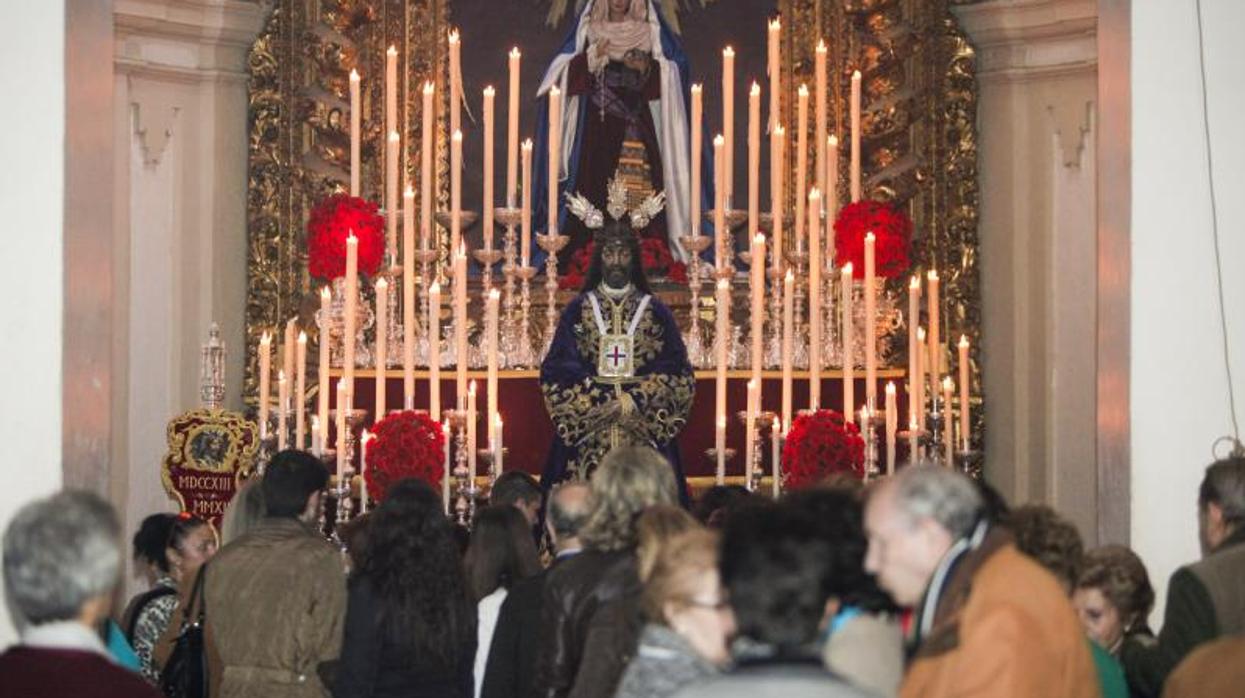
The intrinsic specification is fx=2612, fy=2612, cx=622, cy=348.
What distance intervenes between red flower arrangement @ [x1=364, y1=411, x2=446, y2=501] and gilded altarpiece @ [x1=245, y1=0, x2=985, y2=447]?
3118mm

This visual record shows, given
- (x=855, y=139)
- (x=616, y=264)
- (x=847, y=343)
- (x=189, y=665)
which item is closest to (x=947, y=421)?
(x=847, y=343)

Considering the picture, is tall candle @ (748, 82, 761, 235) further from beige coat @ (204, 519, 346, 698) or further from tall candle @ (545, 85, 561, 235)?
beige coat @ (204, 519, 346, 698)

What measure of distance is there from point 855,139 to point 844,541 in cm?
1005

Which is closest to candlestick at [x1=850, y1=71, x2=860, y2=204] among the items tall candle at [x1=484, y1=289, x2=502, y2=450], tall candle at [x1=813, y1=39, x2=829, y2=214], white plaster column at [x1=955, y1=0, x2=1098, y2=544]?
tall candle at [x1=813, y1=39, x2=829, y2=214]

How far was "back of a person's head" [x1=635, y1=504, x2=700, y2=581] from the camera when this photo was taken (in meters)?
6.66

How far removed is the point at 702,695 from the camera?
508 centimetres

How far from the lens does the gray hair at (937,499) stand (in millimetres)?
6188

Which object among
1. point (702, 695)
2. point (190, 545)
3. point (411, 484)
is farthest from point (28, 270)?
point (702, 695)

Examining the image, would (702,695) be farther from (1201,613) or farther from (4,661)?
(1201,613)

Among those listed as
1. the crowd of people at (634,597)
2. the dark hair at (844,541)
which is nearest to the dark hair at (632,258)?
the crowd of people at (634,597)

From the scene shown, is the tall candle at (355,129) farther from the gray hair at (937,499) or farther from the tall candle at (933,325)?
the gray hair at (937,499)

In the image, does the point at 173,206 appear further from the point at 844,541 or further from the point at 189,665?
the point at 844,541

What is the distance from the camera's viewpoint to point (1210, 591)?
24.5 feet

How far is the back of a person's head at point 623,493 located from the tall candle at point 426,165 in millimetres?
7497
